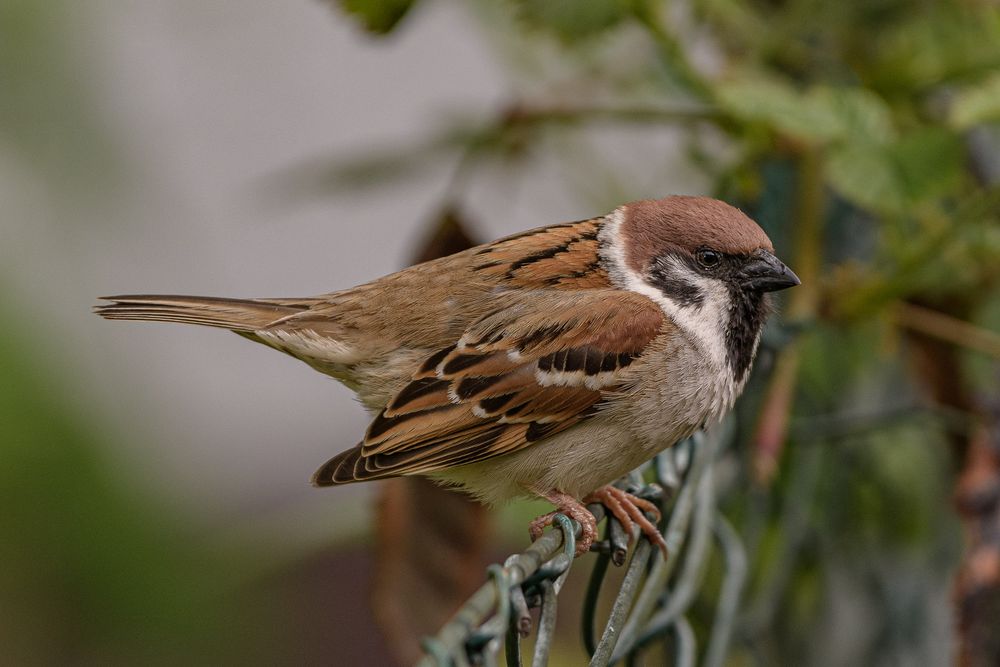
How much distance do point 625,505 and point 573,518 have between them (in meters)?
0.08

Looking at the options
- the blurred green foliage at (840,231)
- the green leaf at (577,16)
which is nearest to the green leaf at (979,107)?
the blurred green foliage at (840,231)

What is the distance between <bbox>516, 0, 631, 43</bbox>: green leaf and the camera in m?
2.22

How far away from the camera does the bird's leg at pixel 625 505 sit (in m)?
1.86

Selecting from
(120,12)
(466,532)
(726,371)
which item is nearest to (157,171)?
(120,12)

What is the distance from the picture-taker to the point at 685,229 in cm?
209

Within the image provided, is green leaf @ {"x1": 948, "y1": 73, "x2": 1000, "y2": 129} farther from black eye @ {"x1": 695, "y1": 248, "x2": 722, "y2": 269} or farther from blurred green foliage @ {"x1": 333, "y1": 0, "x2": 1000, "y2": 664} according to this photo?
black eye @ {"x1": 695, "y1": 248, "x2": 722, "y2": 269}

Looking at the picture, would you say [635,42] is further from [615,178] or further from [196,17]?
[196,17]

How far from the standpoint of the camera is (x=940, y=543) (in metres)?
2.57

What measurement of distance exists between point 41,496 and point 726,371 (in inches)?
92.7

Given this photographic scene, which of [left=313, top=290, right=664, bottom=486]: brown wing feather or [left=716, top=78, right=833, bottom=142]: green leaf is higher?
[left=716, top=78, right=833, bottom=142]: green leaf

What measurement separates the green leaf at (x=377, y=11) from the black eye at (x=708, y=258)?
24.3 inches

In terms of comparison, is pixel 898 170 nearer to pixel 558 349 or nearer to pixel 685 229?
pixel 685 229

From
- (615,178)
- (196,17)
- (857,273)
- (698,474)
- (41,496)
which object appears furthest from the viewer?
(41,496)

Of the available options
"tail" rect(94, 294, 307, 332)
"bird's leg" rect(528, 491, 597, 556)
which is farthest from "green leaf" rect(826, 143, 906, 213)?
"tail" rect(94, 294, 307, 332)
